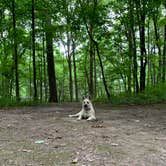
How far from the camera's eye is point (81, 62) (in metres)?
30.2

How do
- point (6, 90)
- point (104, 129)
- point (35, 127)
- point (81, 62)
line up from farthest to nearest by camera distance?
1. point (81, 62)
2. point (6, 90)
3. point (35, 127)
4. point (104, 129)

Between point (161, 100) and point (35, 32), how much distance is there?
7.57m

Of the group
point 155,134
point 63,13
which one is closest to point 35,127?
point 155,134

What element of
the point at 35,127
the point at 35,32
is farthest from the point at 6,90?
the point at 35,127

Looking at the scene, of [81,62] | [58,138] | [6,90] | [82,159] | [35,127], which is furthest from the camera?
[81,62]

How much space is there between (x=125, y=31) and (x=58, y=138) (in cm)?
1477

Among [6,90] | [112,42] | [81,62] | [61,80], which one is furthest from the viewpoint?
[61,80]

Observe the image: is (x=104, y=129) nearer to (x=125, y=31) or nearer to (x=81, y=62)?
(x=125, y=31)

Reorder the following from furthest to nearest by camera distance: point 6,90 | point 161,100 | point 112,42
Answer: point 6,90 → point 112,42 → point 161,100

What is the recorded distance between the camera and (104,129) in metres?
7.32

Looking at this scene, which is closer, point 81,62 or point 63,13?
point 63,13

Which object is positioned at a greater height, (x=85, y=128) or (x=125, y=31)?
(x=125, y=31)

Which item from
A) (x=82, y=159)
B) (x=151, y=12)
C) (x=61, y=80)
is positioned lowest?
(x=82, y=159)

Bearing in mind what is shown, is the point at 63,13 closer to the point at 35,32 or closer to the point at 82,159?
the point at 35,32
